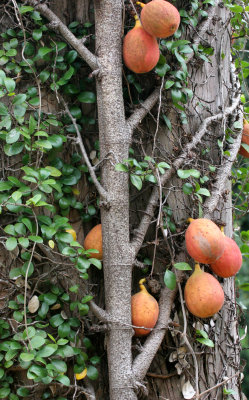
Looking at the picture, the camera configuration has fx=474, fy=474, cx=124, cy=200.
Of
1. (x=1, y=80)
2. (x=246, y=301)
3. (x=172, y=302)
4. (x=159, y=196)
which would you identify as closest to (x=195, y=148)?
(x=159, y=196)

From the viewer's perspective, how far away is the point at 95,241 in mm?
1652

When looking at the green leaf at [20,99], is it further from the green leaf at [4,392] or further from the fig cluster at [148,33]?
the green leaf at [4,392]

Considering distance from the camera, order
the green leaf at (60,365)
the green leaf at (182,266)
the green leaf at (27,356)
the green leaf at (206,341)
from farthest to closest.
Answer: the green leaf at (206,341) → the green leaf at (182,266) → the green leaf at (60,365) → the green leaf at (27,356)

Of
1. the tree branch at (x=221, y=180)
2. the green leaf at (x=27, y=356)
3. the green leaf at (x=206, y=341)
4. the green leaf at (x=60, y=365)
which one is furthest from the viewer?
the tree branch at (x=221, y=180)

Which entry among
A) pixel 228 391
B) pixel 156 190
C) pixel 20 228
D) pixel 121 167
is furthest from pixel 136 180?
pixel 228 391

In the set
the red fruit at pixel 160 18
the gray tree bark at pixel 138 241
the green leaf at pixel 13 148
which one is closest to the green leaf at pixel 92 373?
the gray tree bark at pixel 138 241

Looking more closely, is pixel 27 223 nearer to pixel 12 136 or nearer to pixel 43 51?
pixel 12 136

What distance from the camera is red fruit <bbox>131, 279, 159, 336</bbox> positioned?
1588 millimetres

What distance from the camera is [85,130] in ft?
5.87

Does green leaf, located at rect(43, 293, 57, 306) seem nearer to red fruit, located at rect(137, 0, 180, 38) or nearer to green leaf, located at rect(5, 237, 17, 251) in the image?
green leaf, located at rect(5, 237, 17, 251)

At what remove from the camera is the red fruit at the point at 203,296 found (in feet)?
5.12

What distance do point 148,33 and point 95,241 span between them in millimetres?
732

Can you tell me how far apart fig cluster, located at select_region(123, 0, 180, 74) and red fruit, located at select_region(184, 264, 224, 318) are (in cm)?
75

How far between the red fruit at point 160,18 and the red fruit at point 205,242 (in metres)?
0.65
